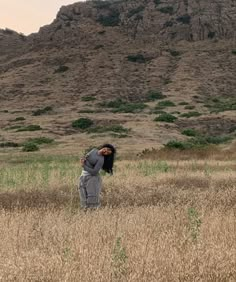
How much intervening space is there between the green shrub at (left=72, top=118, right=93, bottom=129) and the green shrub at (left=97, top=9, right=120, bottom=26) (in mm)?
41686

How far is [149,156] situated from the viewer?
27375 millimetres

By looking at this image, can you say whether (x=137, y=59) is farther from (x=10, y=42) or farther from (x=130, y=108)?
(x=10, y=42)

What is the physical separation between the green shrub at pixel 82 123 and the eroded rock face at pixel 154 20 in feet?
121

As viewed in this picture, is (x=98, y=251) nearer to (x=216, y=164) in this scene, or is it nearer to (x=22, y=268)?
(x=22, y=268)

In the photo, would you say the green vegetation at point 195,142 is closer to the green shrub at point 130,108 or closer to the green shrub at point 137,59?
the green shrub at point 130,108

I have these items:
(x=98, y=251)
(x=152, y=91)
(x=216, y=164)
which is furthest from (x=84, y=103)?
(x=98, y=251)

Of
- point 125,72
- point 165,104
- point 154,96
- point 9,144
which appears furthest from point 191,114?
point 125,72

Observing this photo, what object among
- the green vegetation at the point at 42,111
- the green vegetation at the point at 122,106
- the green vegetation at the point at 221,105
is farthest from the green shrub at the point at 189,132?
the green vegetation at the point at 42,111

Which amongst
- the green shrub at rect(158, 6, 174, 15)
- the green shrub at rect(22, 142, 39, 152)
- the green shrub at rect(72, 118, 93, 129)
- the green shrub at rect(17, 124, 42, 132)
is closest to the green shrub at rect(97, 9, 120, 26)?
the green shrub at rect(158, 6, 174, 15)

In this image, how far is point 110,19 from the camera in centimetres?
8688

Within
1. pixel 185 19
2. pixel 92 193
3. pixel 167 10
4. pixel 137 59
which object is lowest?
pixel 92 193

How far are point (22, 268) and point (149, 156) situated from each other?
859 inches

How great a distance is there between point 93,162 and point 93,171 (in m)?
0.19

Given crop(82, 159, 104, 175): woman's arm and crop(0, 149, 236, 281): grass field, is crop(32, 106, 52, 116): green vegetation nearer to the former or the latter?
crop(0, 149, 236, 281): grass field
